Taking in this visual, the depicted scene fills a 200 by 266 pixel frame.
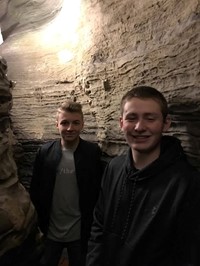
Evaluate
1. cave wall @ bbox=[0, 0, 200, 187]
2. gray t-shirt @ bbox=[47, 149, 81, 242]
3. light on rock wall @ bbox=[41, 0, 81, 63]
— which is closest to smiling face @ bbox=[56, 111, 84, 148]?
gray t-shirt @ bbox=[47, 149, 81, 242]

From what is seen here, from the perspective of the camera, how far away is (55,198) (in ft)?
10.1

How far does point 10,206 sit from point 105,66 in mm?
2132

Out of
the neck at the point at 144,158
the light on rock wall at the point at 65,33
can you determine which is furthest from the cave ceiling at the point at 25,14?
the neck at the point at 144,158

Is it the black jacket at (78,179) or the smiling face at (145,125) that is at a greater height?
the smiling face at (145,125)

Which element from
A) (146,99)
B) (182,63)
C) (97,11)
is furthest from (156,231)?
(97,11)

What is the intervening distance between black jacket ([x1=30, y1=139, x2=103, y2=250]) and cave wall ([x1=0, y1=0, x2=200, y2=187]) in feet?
2.61

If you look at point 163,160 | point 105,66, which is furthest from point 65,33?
point 163,160

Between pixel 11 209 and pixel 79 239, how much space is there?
2.37ft

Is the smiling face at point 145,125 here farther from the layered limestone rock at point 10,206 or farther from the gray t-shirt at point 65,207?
the layered limestone rock at point 10,206

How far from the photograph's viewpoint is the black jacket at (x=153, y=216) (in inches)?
68.4

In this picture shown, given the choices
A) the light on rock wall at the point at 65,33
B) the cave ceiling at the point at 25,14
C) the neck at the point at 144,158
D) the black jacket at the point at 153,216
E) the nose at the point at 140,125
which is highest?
the cave ceiling at the point at 25,14

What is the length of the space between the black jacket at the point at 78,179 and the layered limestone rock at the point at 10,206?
13 cm

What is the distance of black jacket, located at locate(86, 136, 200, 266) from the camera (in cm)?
174

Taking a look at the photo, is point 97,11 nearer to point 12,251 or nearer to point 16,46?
point 16,46
